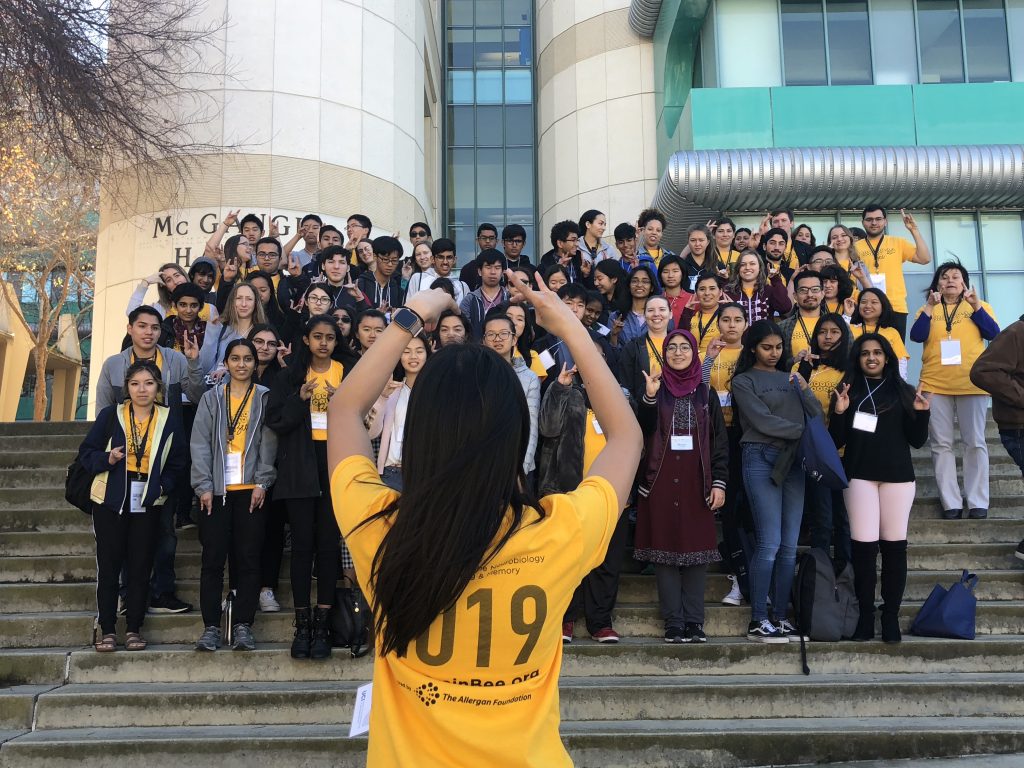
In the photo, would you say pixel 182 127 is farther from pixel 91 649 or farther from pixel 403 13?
pixel 91 649

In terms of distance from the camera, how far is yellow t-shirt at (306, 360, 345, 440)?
6.30m

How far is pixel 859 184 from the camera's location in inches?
579

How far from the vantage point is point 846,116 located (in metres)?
15.5

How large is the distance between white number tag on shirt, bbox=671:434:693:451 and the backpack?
1149 millimetres

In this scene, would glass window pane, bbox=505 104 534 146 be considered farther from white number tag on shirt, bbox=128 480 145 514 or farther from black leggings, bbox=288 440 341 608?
white number tag on shirt, bbox=128 480 145 514

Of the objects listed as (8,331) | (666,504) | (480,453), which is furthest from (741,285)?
(8,331)

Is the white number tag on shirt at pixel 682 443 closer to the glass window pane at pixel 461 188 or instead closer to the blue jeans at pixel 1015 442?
the blue jeans at pixel 1015 442

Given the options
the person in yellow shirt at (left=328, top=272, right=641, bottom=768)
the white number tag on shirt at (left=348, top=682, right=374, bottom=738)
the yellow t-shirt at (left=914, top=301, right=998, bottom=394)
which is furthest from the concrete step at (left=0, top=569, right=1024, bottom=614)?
Answer: the person in yellow shirt at (left=328, top=272, right=641, bottom=768)

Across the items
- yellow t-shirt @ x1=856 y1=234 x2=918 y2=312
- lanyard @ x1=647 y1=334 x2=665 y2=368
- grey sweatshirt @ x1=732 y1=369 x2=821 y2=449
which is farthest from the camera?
yellow t-shirt @ x1=856 y1=234 x2=918 y2=312

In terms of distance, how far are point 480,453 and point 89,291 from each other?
97.6ft

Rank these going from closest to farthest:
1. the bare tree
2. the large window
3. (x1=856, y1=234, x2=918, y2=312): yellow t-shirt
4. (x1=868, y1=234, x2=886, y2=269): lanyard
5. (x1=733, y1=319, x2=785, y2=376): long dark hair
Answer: (x1=733, y1=319, x2=785, y2=376): long dark hair, (x1=856, y1=234, x2=918, y2=312): yellow t-shirt, (x1=868, y1=234, x2=886, y2=269): lanyard, the bare tree, the large window

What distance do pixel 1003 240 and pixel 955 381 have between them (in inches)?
374

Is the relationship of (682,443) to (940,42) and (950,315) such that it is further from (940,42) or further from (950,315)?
(940,42)

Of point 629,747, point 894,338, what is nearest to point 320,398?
point 629,747
